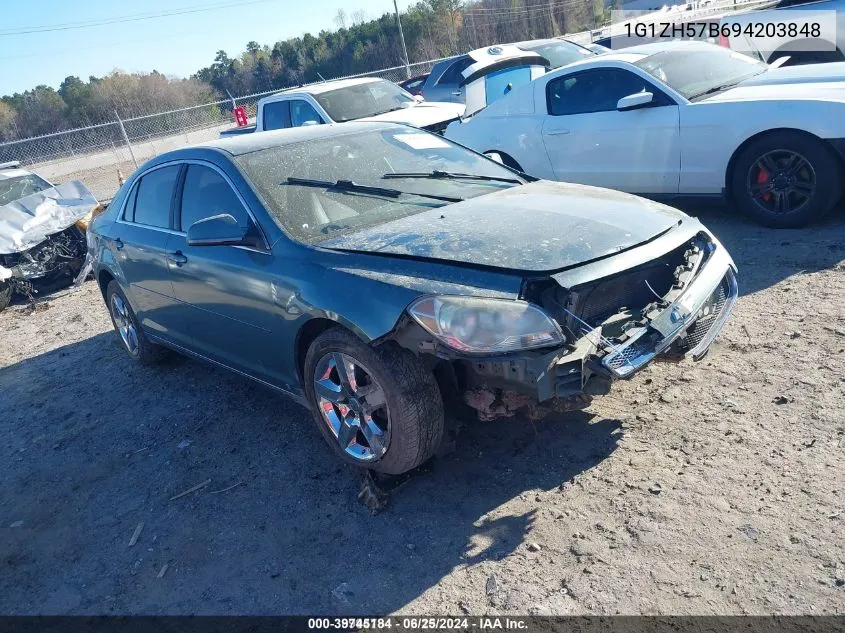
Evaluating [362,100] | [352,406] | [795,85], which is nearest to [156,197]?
[352,406]

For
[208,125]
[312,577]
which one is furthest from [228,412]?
[208,125]

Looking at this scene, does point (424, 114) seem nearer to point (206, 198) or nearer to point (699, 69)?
point (699, 69)

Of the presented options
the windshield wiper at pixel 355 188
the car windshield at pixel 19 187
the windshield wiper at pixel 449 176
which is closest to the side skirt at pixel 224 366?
the windshield wiper at pixel 355 188

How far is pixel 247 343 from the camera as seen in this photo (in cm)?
422

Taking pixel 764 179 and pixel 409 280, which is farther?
pixel 764 179

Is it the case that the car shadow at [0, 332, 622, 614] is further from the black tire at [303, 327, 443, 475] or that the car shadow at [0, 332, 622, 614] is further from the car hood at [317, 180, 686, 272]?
the car hood at [317, 180, 686, 272]

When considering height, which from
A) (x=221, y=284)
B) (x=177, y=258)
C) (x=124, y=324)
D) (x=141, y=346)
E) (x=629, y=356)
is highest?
(x=177, y=258)

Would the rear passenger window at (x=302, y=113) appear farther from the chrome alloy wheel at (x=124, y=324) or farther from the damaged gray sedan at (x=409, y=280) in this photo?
the damaged gray sedan at (x=409, y=280)

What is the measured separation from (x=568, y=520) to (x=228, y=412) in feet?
8.73

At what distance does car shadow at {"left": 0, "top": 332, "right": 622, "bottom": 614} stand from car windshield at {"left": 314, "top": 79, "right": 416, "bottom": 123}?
6663mm

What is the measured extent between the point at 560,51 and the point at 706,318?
9774 mm

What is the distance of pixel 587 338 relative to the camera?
314 cm

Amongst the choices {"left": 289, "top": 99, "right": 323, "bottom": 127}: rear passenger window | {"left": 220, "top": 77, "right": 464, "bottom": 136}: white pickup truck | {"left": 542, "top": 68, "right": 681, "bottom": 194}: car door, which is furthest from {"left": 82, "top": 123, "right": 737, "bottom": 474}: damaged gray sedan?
{"left": 289, "top": 99, "right": 323, "bottom": 127}: rear passenger window

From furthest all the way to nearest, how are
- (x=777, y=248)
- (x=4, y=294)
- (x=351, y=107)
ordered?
(x=351, y=107) < (x=4, y=294) < (x=777, y=248)
